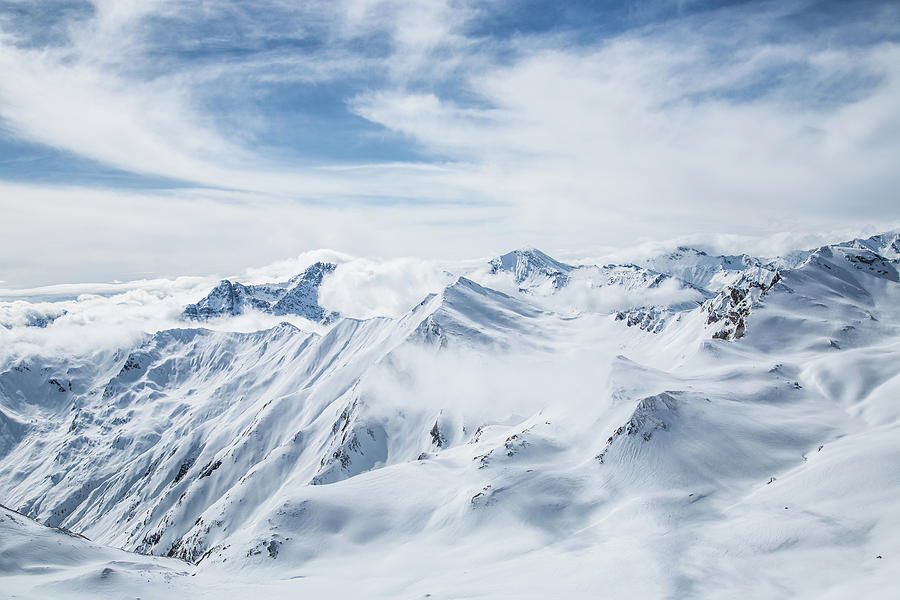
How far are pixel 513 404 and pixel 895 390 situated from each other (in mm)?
110484

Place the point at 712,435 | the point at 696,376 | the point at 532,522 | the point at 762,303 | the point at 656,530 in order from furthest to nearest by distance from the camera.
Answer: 1. the point at 762,303
2. the point at 696,376
3. the point at 712,435
4. the point at 532,522
5. the point at 656,530

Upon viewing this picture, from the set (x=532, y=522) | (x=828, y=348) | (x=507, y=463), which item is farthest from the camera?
(x=828, y=348)

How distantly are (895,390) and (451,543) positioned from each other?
7514 cm

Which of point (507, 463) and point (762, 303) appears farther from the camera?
point (762, 303)

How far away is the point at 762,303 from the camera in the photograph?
138125 mm

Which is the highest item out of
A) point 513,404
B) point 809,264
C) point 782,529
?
point 809,264

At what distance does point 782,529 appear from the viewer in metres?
51.3

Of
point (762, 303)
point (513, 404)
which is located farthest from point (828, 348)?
point (513, 404)

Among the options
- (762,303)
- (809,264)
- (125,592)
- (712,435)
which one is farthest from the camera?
(809,264)

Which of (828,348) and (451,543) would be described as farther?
(828,348)

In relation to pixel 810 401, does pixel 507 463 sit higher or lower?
lower

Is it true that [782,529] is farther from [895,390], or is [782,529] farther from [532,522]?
[895,390]

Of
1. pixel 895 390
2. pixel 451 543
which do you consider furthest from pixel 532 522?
pixel 895 390

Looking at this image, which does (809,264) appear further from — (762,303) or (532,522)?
(532,522)
